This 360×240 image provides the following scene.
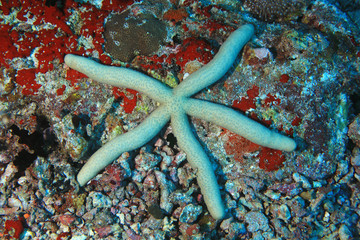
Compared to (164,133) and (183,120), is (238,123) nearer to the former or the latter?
(183,120)

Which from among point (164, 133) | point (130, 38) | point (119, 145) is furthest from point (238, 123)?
→ point (130, 38)

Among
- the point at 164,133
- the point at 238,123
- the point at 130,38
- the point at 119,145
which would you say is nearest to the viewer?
the point at 119,145

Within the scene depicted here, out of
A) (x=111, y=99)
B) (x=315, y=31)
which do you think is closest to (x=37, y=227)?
(x=111, y=99)

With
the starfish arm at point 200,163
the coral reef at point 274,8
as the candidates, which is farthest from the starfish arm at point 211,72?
the coral reef at point 274,8

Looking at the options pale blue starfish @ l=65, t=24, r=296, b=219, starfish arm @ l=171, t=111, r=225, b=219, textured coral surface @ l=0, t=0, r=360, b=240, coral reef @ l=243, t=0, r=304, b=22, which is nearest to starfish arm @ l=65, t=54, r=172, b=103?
pale blue starfish @ l=65, t=24, r=296, b=219

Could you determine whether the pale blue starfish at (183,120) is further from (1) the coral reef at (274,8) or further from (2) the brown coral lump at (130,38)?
(1) the coral reef at (274,8)

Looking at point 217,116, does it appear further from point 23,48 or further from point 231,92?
point 23,48

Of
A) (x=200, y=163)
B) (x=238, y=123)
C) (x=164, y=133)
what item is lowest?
(x=200, y=163)
